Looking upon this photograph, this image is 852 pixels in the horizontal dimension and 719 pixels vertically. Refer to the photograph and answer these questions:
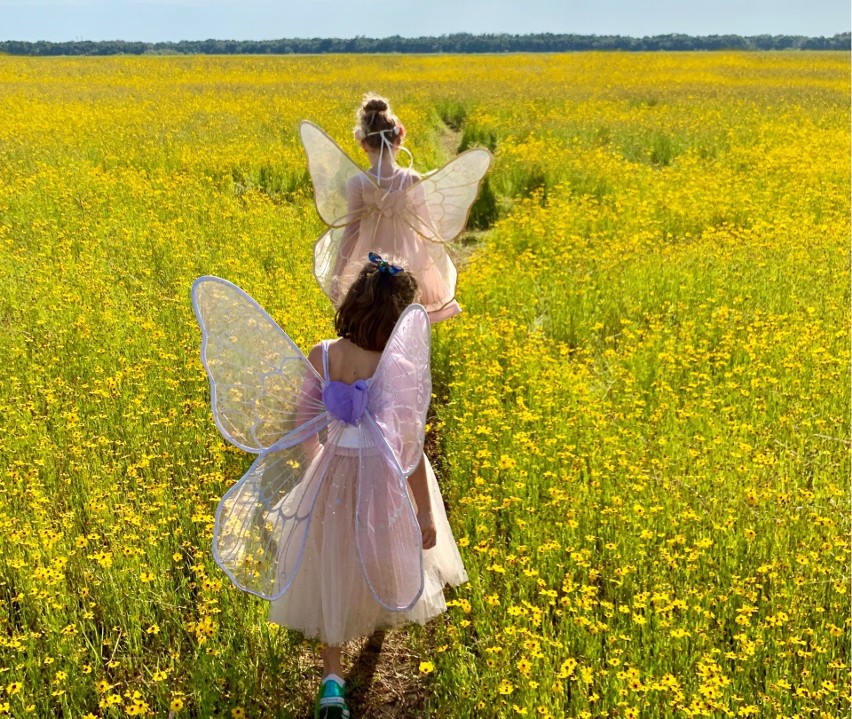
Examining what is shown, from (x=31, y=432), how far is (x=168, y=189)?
229 inches

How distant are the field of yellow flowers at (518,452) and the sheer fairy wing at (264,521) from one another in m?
0.30

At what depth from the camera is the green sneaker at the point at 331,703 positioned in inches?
104

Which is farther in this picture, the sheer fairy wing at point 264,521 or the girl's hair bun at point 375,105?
the girl's hair bun at point 375,105

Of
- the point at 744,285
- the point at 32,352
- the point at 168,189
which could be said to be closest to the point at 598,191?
the point at 744,285

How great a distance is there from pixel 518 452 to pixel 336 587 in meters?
1.46

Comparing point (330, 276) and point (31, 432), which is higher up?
point (330, 276)

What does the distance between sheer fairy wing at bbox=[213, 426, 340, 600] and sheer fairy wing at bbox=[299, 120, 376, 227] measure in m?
1.73

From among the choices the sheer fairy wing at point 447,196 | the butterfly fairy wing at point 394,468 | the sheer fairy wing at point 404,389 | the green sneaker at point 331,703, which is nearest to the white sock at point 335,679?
the green sneaker at point 331,703

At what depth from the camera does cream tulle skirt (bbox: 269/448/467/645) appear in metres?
2.71

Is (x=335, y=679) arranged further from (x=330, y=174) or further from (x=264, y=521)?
(x=330, y=174)

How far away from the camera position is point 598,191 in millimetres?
10156

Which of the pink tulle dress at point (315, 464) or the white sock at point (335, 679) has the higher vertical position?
the pink tulle dress at point (315, 464)

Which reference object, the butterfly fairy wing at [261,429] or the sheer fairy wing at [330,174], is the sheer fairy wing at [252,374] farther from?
the sheer fairy wing at [330,174]

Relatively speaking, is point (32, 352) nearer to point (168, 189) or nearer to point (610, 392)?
point (610, 392)
